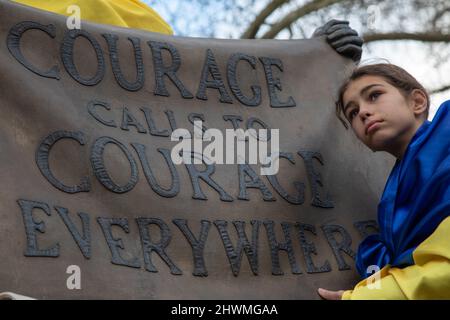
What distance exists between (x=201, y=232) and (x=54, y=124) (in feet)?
1.60

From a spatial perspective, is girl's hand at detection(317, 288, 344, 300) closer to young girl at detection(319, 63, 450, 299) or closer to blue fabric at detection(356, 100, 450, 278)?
young girl at detection(319, 63, 450, 299)

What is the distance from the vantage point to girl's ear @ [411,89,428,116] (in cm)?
270

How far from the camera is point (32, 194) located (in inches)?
Result: 102

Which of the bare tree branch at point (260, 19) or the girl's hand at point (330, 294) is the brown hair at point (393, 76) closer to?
the girl's hand at point (330, 294)

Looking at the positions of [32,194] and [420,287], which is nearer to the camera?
[420,287]

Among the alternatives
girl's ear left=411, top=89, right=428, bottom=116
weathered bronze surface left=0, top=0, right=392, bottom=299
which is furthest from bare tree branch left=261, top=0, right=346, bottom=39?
girl's ear left=411, top=89, right=428, bottom=116

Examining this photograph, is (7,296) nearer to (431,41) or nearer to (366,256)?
(366,256)

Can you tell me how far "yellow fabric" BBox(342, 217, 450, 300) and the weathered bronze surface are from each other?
45cm

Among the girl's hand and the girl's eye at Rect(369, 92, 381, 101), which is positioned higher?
the girl's eye at Rect(369, 92, 381, 101)

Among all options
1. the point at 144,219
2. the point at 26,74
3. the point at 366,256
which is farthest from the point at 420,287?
the point at 26,74

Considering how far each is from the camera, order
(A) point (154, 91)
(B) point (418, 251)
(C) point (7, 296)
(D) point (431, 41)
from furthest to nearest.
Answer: (D) point (431, 41) → (A) point (154, 91) → (B) point (418, 251) → (C) point (7, 296)

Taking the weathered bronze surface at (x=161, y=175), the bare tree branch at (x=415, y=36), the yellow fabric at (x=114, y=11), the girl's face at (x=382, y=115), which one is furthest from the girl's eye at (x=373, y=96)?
the bare tree branch at (x=415, y=36)

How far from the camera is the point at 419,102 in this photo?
272 cm

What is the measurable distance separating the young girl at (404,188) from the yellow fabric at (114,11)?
2.88ft
